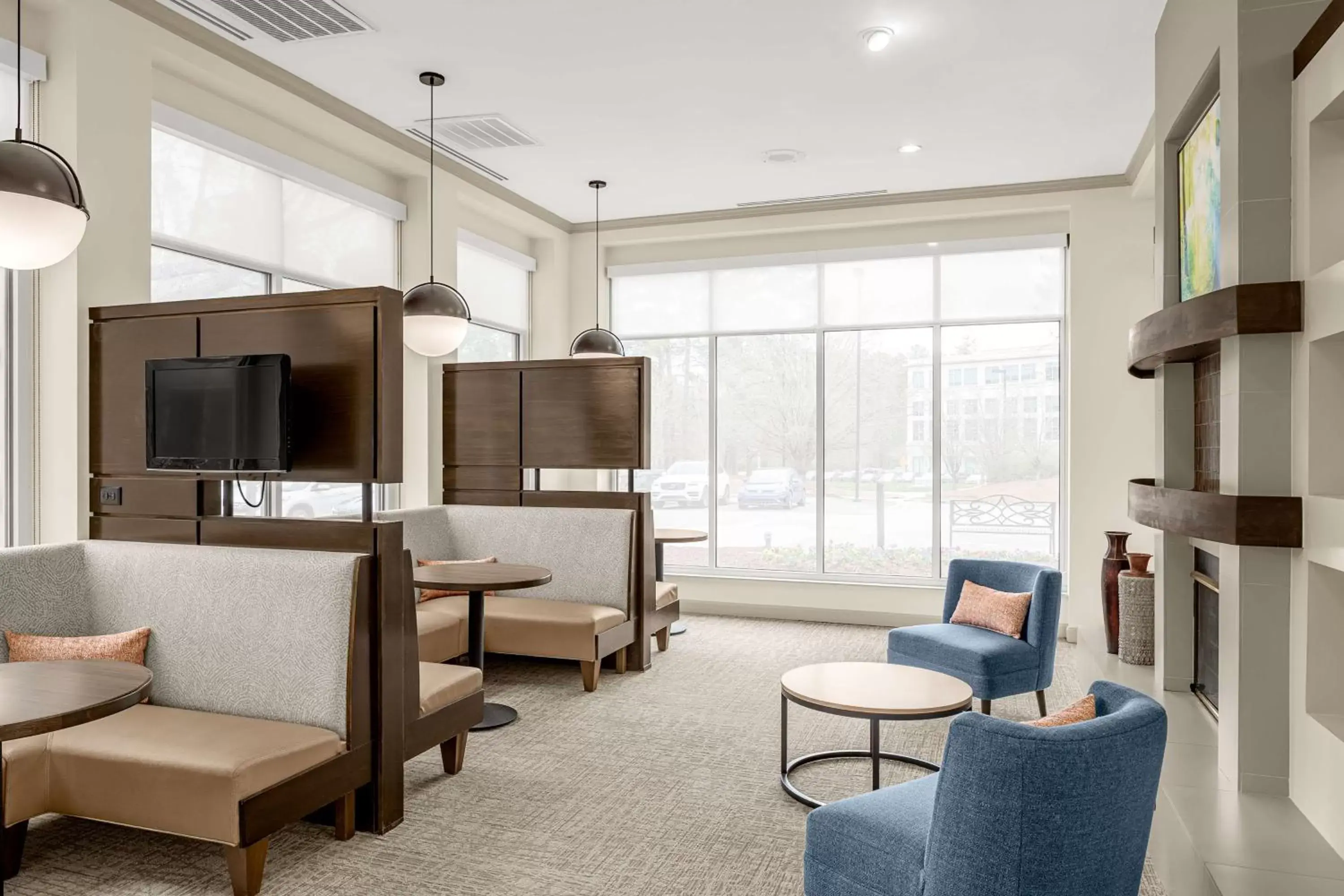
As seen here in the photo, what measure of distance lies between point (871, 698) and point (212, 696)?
234cm

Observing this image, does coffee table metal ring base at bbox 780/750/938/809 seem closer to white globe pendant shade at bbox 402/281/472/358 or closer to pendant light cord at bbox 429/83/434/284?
white globe pendant shade at bbox 402/281/472/358

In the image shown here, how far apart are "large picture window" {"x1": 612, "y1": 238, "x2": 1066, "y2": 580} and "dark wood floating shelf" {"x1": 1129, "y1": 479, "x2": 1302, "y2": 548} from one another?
12.8ft

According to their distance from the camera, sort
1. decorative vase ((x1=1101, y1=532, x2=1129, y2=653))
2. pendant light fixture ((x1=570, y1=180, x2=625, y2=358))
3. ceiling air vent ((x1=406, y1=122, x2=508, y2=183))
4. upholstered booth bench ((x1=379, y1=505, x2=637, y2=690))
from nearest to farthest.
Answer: decorative vase ((x1=1101, y1=532, x2=1129, y2=653))
upholstered booth bench ((x1=379, y1=505, x2=637, y2=690))
ceiling air vent ((x1=406, y1=122, x2=508, y2=183))
pendant light fixture ((x1=570, y1=180, x2=625, y2=358))

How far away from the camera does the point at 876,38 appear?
4234 mm

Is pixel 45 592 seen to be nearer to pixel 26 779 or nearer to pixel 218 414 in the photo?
pixel 26 779

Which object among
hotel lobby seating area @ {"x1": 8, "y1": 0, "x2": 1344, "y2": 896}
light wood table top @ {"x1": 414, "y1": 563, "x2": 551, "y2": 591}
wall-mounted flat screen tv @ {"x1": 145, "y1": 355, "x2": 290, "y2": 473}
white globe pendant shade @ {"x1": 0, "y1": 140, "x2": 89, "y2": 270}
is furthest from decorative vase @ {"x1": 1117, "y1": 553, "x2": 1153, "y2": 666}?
white globe pendant shade @ {"x1": 0, "y1": 140, "x2": 89, "y2": 270}

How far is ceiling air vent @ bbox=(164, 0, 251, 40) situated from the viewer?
3.98m

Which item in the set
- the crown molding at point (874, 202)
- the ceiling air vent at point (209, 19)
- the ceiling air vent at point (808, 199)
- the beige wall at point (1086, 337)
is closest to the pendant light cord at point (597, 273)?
the crown molding at point (874, 202)

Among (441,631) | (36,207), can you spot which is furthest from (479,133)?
(36,207)

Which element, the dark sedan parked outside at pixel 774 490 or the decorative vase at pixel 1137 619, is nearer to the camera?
the decorative vase at pixel 1137 619

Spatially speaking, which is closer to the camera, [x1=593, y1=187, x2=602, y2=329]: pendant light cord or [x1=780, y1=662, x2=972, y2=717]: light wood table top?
[x1=780, y1=662, x2=972, y2=717]: light wood table top

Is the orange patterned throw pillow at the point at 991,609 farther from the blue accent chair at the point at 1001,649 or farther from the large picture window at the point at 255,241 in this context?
the large picture window at the point at 255,241

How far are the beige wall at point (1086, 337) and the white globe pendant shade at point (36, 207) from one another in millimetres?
5353

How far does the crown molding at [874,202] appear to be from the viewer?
650 cm
